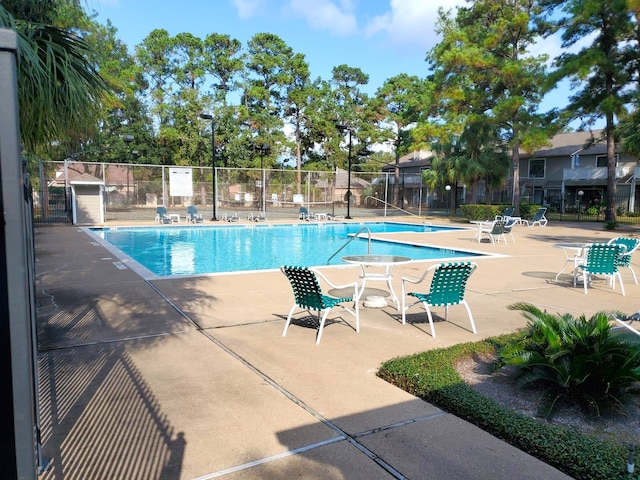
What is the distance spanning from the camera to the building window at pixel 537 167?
3716 centimetres

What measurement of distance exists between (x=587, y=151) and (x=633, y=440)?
121ft

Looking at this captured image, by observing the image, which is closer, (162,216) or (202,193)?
(162,216)

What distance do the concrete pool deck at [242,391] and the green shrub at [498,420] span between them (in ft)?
0.32

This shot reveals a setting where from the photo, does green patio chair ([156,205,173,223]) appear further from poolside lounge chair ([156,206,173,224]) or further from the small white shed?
the small white shed

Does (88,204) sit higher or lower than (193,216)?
higher

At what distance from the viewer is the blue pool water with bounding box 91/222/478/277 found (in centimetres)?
1260

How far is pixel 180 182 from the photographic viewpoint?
2406 cm

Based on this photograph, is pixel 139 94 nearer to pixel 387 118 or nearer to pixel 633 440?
pixel 387 118

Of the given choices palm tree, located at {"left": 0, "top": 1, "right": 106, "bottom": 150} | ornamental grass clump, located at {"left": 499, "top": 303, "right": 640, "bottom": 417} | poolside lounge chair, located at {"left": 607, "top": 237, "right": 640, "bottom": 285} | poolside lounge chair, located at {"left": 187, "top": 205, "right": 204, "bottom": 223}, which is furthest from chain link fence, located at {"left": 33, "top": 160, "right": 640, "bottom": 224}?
ornamental grass clump, located at {"left": 499, "top": 303, "right": 640, "bottom": 417}

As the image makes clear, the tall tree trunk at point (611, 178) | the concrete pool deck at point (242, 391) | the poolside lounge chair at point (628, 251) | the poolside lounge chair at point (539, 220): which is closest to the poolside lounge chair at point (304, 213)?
the poolside lounge chair at point (539, 220)

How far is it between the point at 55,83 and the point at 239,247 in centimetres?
1192

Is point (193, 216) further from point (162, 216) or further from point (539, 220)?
point (539, 220)

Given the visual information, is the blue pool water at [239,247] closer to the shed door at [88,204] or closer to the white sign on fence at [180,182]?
the shed door at [88,204]

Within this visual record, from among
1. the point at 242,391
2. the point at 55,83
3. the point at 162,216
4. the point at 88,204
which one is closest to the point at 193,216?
the point at 162,216
